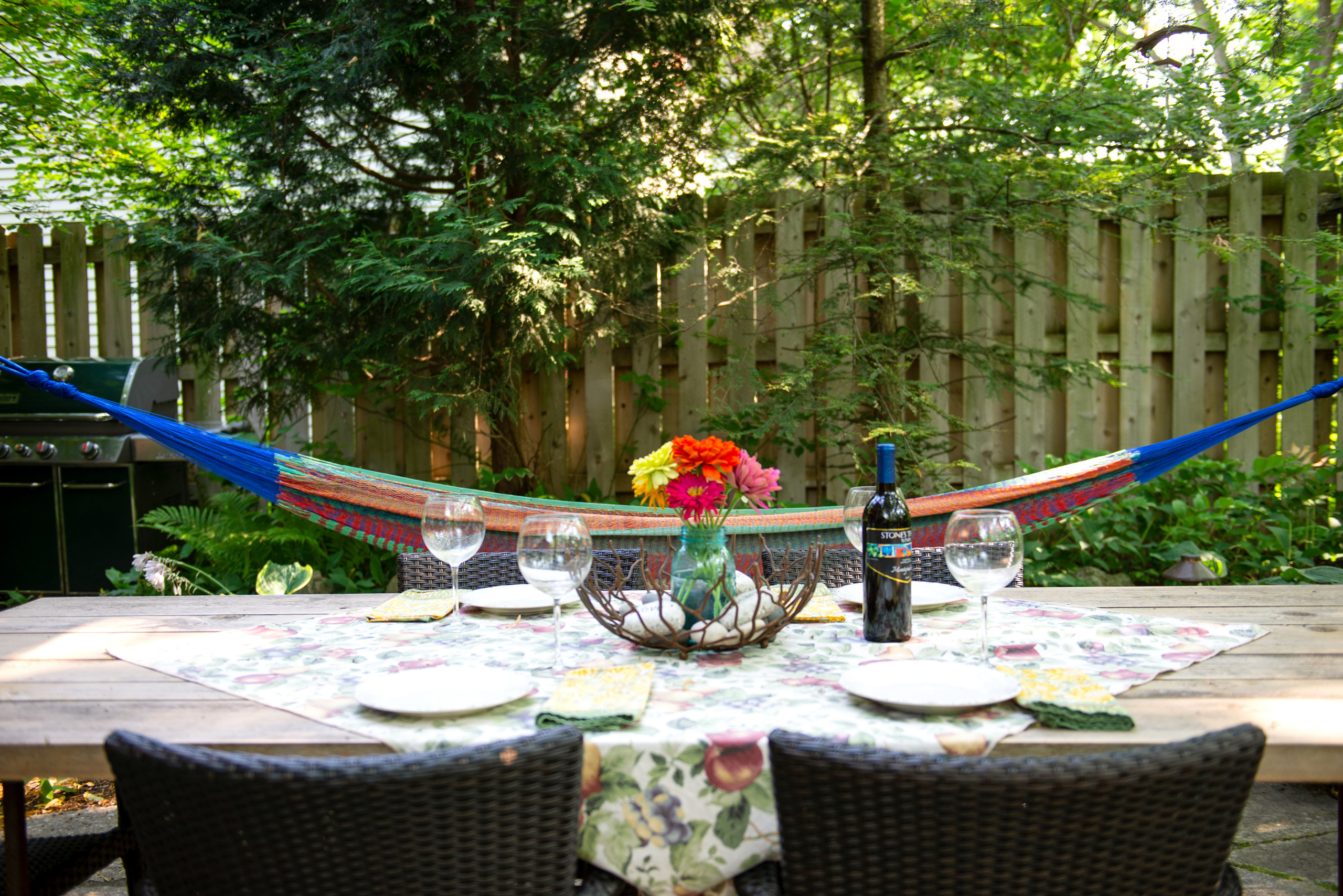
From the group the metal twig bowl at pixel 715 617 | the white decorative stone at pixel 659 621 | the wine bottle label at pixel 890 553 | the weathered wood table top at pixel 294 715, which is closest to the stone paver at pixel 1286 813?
the weathered wood table top at pixel 294 715

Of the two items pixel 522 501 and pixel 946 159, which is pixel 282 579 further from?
pixel 946 159

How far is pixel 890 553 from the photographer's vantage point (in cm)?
129

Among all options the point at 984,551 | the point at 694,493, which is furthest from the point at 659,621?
the point at 984,551

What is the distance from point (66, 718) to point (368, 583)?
7.04 feet

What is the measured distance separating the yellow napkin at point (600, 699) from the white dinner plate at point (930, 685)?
0.76 feet

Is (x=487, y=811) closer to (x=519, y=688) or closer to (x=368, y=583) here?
(x=519, y=688)

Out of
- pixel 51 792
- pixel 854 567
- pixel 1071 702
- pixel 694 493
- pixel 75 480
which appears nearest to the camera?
pixel 1071 702

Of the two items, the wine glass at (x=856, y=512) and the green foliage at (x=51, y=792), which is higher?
the wine glass at (x=856, y=512)

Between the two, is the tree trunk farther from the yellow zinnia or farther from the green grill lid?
the green grill lid

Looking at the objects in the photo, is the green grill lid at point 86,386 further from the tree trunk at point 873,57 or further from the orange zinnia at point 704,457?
the orange zinnia at point 704,457

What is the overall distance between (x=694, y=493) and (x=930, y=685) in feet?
1.23

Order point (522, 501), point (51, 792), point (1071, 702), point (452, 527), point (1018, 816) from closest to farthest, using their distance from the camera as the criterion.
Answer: point (1018, 816) < point (1071, 702) < point (452, 527) < point (51, 792) < point (522, 501)

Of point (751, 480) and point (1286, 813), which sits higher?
point (751, 480)

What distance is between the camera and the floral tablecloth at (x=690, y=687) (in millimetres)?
931
